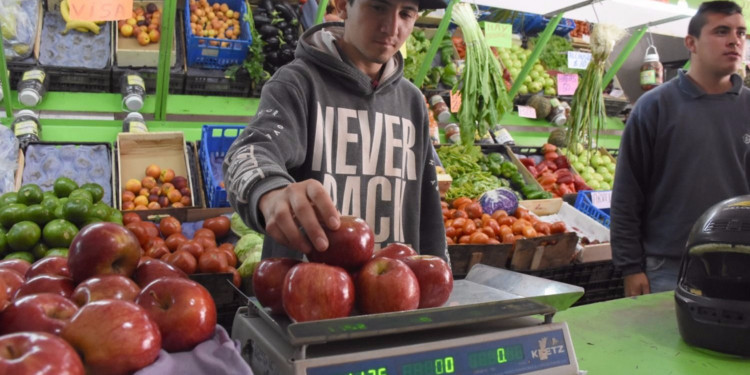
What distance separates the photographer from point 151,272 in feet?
3.66

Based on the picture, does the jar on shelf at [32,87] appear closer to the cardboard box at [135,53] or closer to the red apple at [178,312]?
the cardboard box at [135,53]

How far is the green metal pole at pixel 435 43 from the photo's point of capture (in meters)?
4.65

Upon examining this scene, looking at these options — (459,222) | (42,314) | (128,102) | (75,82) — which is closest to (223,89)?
(128,102)

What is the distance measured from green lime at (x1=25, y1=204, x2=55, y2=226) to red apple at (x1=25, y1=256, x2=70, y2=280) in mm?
2173

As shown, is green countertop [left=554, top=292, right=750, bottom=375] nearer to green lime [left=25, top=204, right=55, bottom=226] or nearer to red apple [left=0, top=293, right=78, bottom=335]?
red apple [left=0, top=293, right=78, bottom=335]

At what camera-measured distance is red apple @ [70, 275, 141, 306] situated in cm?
93

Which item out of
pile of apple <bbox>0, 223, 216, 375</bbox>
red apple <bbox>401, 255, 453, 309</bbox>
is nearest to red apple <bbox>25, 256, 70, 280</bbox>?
pile of apple <bbox>0, 223, 216, 375</bbox>

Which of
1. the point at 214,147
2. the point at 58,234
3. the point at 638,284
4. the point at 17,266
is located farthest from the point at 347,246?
the point at 214,147

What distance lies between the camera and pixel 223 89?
4.53 meters

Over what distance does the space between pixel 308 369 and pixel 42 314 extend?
409 millimetres

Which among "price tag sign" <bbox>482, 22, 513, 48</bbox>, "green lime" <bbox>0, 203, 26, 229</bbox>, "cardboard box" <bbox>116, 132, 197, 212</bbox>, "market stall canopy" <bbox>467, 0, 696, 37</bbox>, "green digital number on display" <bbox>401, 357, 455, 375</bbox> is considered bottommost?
"green lime" <bbox>0, 203, 26, 229</bbox>

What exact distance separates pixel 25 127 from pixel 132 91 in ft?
2.39

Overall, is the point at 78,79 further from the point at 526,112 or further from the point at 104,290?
the point at 526,112

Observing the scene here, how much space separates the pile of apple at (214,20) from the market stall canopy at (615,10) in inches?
77.7
